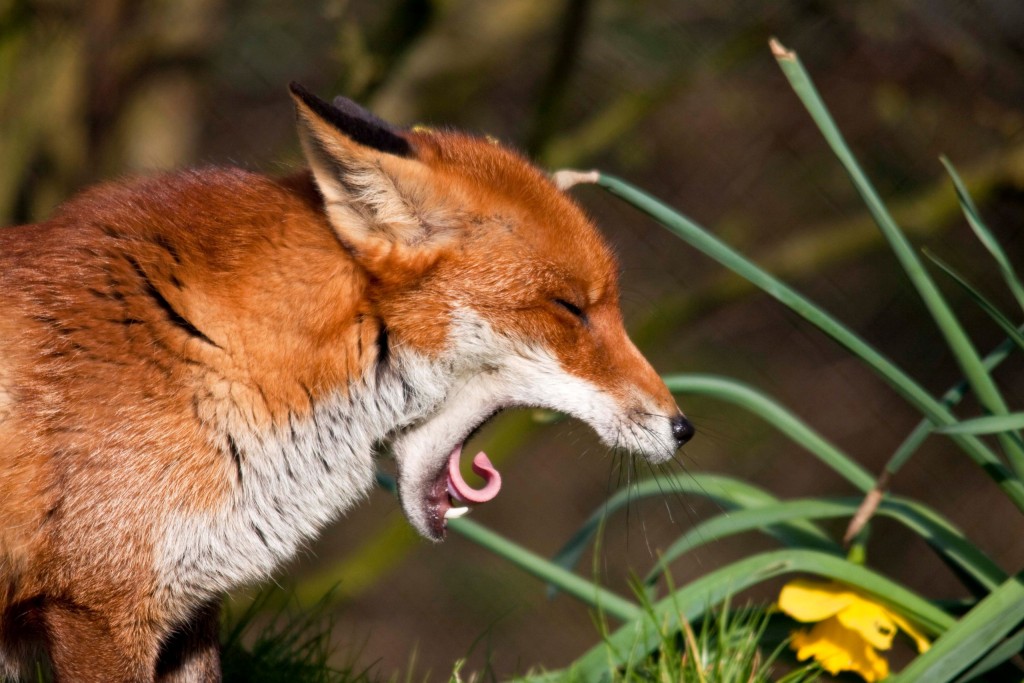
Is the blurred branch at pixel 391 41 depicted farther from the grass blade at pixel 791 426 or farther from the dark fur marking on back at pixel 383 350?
the dark fur marking on back at pixel 383 350

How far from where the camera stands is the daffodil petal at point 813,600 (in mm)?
2947

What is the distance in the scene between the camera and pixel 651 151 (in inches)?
242

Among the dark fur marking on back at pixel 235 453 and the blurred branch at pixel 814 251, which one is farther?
the blurred branch at pixel 814 251

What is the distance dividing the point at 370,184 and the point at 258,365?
47 centimetres

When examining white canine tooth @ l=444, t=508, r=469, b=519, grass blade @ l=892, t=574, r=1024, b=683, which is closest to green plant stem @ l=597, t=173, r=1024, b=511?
grass blade @ l=892, t=574, r=1024, b=683

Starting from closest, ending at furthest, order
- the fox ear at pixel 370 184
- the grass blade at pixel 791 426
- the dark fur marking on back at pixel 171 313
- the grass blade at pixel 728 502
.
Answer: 1. the fox ear at pixel 370 184
2. the dark fur marking on back at pixel 171 313
3. the grass blade at pixel 791 426
4. the grass blade at pixel 728 502

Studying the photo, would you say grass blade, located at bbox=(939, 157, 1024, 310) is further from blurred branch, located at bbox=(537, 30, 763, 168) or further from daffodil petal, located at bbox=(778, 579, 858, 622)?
blurred branch, located at bbox=(537, 30, 763, 168)

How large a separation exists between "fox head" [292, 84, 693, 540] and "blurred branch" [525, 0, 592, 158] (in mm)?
2544

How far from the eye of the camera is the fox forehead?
2736 mm

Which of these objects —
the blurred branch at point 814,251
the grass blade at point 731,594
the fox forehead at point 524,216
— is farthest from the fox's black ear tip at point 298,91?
the blurred branch at point 814,251

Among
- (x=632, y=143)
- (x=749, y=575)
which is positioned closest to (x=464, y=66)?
(x=632, y=143)

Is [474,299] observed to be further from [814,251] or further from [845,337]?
[814,251]

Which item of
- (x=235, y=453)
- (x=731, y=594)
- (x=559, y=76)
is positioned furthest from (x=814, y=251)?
(x=235, y=453)

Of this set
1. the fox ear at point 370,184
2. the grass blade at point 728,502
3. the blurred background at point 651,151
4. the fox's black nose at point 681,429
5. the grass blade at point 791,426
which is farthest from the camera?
the blurred background at point 651,151
